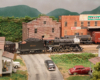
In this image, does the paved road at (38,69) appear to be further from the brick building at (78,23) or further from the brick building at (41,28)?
the brick building at (78,23)

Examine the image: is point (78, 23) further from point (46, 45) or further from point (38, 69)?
point (38, 69)

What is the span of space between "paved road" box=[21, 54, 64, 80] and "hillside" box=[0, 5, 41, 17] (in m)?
17.6

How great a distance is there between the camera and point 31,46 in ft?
96.7

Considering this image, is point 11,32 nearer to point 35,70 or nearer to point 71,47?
point 71,47

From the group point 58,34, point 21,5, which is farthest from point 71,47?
point 21,5

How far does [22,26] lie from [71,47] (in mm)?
14979

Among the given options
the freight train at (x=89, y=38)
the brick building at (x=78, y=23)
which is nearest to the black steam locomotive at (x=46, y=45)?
the freight train at (x=89, y=38)

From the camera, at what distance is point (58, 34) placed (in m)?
38.4

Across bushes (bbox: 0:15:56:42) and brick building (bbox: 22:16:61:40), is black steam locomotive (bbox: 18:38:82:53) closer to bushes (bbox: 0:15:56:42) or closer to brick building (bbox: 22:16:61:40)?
brick building (bbox: 22:16:61:40)

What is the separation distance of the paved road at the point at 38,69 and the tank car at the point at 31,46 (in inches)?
62.7

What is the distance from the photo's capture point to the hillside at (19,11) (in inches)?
1663

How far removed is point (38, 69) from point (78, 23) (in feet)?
67.3

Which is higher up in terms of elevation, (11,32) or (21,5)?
(21,5)

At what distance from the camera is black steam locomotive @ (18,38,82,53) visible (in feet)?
96.1
